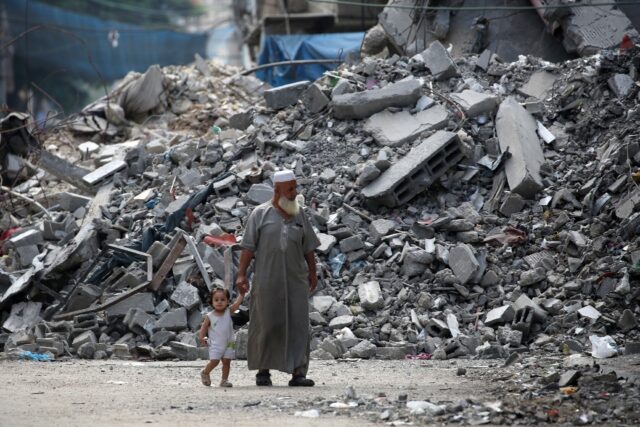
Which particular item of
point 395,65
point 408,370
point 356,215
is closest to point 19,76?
point 395,65

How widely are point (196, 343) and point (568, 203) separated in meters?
4.04

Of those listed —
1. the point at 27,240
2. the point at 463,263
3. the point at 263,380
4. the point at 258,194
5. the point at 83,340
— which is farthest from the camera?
the point at 27,240

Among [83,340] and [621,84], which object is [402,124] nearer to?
[621,84]

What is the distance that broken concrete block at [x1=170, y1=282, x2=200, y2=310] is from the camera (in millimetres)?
10547

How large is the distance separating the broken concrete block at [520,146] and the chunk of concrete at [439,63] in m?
1.15

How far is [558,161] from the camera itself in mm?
11984

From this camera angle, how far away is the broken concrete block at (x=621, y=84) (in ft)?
41.0

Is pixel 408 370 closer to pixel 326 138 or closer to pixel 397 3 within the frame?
pixel 326 138

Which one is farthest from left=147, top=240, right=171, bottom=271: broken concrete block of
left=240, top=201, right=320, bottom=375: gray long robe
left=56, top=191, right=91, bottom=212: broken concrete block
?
left=240, top=201, right=320, bottom=375: gray long robe

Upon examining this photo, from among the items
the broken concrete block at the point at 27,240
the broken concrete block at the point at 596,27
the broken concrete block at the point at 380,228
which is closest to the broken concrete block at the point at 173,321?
the broken concrete block at the point at 380,228

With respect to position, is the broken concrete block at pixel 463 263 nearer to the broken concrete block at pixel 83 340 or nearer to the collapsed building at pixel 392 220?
the collapsed building at pixel 392 220

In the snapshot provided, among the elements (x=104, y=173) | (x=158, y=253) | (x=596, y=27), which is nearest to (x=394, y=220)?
(x=158, y=253)

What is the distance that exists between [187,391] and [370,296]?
10.8 feet

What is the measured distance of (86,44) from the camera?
27.1 meters
